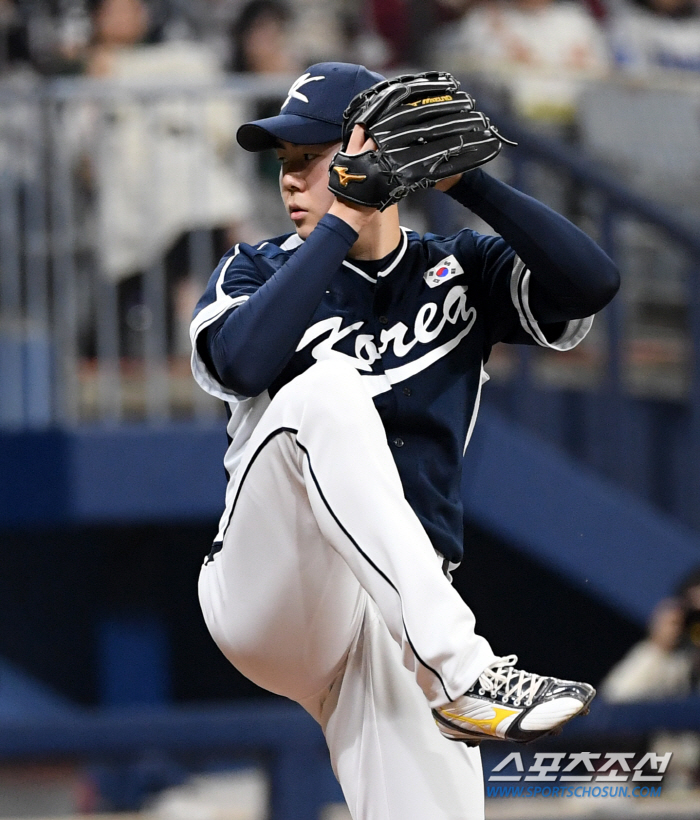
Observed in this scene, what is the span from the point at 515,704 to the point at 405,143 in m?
0.79

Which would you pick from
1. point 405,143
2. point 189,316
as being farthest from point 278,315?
point 189,316

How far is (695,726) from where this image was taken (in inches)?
134

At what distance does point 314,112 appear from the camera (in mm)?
2230

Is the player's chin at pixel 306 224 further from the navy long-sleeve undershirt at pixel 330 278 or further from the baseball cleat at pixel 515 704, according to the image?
the baseball cleat at pixel 515 704

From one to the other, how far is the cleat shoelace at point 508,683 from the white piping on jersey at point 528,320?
572 mm

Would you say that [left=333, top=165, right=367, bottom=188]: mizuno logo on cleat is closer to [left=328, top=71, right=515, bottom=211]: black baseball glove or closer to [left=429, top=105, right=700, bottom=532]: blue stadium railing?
[left=328, top=71, right=515, bottom=211]: black baseball glove

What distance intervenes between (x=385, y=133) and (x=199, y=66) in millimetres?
2763

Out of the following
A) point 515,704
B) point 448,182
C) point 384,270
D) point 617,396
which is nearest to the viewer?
point 515,704

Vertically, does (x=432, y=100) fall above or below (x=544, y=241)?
above

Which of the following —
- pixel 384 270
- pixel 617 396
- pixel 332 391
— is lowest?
pixel 617 396

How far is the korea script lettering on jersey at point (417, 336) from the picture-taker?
2.22 meters

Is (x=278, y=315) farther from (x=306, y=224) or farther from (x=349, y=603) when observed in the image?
(x=349, y=603)

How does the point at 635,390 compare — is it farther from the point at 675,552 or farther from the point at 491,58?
the point at 491,58

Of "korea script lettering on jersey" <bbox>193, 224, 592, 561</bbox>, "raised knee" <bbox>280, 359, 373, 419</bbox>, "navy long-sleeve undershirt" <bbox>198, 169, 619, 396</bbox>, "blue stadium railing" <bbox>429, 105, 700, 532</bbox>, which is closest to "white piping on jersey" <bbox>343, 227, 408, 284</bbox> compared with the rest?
"korea script lettering on jersey" <bbox>193, 224, 592, 561</bbox>
